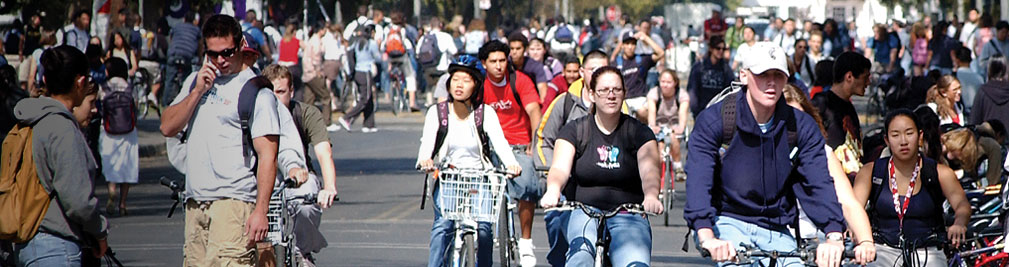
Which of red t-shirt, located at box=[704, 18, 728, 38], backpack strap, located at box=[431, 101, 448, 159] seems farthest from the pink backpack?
backpack strap, located at box=[431, 101, 448, 159]

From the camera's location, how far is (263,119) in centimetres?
747

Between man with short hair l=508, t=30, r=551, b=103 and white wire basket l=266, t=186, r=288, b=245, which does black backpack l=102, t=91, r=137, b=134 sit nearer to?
man with short hair l=508, t=30, r=551, b=103

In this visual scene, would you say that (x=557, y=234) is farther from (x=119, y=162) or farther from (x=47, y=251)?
(x=119, y=162)

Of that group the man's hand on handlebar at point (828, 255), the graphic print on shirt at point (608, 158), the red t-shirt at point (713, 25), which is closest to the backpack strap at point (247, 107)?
the graphic print on shirt at point (608, 158)

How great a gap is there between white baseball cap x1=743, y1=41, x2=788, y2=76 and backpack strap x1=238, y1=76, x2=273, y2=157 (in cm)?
218

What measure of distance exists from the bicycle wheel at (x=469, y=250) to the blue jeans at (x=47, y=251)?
2.64 metres

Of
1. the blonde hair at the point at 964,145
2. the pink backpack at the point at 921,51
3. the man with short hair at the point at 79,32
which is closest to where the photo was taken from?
the blonde hair at the point at 964,145

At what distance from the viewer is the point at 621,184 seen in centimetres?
817

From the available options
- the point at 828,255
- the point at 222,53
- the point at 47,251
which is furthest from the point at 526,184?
the point at 828,255

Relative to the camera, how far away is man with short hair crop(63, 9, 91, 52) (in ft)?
80.3

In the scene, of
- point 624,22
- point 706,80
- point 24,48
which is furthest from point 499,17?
point 706,80

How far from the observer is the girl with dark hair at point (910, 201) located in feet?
28.1

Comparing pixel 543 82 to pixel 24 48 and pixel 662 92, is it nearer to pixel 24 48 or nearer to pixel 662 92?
pixel 662 92

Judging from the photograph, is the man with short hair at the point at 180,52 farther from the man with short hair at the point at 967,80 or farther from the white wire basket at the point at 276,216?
the white wire basket at the point at 276,216
